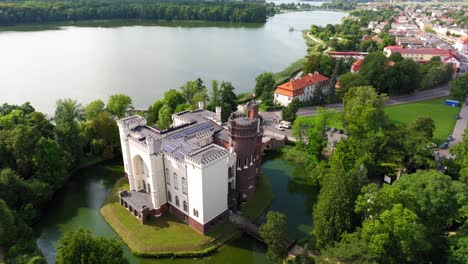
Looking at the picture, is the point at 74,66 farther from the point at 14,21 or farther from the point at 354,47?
the point at 354,47

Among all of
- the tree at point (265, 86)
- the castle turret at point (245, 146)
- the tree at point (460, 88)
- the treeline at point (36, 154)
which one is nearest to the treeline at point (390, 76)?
the tree at point (460, 88)

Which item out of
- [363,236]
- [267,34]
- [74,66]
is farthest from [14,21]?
[363,236]

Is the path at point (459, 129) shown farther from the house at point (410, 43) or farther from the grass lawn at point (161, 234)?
the house at point (410, 43)

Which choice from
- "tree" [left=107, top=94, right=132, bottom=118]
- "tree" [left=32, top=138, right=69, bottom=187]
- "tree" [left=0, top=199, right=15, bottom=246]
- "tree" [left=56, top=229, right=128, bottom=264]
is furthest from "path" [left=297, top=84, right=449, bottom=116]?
"tree" [left=0, top=199, right=15, bottom=246]

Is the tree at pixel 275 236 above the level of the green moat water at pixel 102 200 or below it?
above

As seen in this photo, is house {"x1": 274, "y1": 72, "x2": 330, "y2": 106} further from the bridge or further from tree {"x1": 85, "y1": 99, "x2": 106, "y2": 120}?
the bridge
